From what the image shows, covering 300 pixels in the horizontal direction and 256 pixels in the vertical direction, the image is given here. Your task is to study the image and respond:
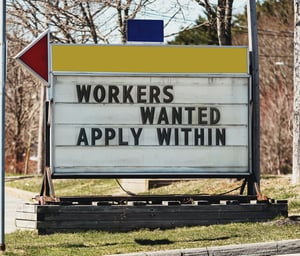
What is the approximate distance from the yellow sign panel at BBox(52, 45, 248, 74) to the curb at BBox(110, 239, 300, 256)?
4.21m

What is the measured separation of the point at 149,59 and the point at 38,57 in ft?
6.52

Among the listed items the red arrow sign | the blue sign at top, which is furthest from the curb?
the blue sign at top

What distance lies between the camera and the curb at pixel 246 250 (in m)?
11.9

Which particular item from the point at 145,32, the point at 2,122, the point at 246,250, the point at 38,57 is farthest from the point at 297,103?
the point at 2,122

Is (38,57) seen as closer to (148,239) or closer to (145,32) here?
(145,32)

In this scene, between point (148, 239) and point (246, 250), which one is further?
point (148, 239)

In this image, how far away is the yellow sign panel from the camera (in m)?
15.5

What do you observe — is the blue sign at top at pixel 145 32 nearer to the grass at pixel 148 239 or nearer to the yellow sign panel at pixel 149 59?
the yellow sign panel at pixel 149 59

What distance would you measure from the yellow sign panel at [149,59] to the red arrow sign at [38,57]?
0.28m

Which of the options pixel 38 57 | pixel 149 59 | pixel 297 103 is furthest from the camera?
pixel 297 103

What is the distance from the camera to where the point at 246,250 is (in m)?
12.2

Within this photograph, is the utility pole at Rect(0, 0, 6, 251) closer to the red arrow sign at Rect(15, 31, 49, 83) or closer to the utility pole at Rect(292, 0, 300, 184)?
the red arrow sign at Rect(15, 31, 49, 83)

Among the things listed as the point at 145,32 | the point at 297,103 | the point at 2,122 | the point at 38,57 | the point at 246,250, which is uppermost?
the point at 145,32

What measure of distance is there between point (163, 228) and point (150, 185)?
9.94 m
